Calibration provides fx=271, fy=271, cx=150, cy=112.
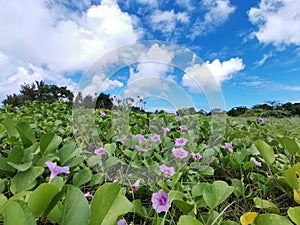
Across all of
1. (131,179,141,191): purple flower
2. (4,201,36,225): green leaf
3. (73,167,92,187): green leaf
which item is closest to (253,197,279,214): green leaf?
(131,179,141,191): purple flower

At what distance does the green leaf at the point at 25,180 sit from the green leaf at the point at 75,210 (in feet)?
1.19

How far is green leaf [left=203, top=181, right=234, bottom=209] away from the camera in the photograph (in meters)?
0.73

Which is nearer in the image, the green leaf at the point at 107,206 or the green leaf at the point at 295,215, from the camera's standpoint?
the green leaf at the point at 107,206

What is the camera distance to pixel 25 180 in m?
0.87

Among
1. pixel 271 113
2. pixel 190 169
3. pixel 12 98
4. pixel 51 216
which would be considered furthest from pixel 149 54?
pixel 12 98

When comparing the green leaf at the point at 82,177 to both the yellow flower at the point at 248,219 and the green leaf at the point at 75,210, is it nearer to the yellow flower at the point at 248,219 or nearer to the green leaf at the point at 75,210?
the green leaf at the point at 75,210

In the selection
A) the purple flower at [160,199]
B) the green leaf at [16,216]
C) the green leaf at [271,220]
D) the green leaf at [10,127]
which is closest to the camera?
the green leaf at [16,216]

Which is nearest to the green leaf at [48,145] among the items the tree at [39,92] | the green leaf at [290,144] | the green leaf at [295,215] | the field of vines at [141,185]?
the field of vines at [141,185]

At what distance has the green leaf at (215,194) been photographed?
73 cm

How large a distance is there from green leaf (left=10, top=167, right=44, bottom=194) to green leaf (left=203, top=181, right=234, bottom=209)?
51cm

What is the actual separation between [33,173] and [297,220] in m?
0.77

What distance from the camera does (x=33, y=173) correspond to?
88 cm

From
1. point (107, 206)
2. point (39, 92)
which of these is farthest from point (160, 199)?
point (39, 92)

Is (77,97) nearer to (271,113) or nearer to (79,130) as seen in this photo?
(79,130)
